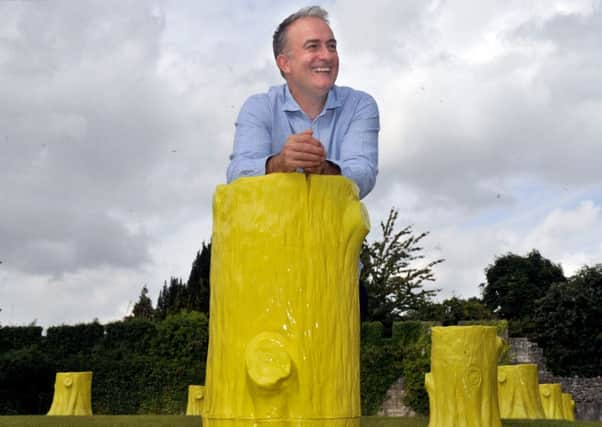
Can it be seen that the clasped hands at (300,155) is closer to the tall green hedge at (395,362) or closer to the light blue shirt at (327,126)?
the light blue shirt at (327,126)

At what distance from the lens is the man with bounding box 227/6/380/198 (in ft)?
Answer: 10.3

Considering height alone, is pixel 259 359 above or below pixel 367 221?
below

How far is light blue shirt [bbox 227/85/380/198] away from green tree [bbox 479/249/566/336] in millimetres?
33807

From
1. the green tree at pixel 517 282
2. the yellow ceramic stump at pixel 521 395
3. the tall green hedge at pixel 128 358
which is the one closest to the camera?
the yellow ceramic stump at pixel 521 395

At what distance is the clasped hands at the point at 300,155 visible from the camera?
2.72m

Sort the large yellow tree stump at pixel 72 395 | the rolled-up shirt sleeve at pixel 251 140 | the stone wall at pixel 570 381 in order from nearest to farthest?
the rolled-up shirt sleeve at pixel 251 140, the large yellow tree stump at pixel 72 395, the stone wall at pixel 570 381

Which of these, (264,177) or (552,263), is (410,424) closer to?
(264,177)

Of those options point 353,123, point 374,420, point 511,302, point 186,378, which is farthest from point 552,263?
point 353,123

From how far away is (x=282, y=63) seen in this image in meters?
3.29

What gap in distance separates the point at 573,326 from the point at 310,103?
27.2 metres

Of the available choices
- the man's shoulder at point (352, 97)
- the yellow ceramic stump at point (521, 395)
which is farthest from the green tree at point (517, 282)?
the man's shoulder at point (352, 97)

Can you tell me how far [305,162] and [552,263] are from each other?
125 ft

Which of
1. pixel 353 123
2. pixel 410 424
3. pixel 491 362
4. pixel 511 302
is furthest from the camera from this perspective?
pixel 511 302

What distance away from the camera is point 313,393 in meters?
2.82
